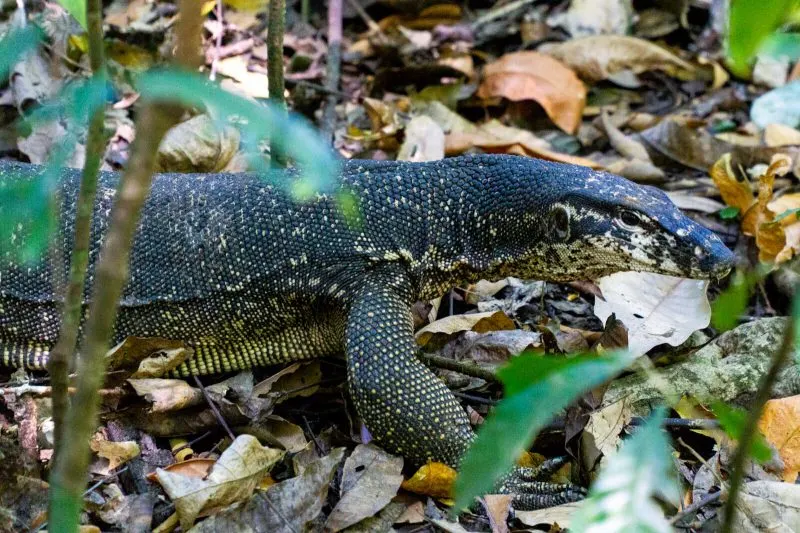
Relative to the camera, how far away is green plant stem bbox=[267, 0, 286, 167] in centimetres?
530

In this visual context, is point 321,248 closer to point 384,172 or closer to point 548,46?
point 384,172

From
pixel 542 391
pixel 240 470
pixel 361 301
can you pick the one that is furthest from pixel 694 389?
pixel 542 391

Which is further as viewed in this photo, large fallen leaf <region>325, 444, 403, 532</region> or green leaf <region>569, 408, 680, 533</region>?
large fallen leaf <region>325, 444, 403, 532</region>

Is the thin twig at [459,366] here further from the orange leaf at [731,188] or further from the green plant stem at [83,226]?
the orange leaf at [731,188]

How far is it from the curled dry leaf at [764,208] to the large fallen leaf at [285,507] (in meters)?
3.22

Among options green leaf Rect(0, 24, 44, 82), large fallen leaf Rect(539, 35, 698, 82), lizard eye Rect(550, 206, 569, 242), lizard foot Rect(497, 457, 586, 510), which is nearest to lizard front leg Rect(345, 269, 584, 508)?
lizard foot Rect(497, 457, 586, 510)

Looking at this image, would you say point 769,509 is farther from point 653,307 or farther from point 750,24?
point 750,24

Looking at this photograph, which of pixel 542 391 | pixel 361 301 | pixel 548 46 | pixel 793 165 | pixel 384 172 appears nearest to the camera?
pixel 542 391

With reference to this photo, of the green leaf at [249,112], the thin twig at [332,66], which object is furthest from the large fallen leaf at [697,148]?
the green leaf at [249,112]

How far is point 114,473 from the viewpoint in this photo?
3900mm

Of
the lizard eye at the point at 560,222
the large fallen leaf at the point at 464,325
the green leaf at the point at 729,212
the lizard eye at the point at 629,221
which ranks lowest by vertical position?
the large fallen leaf at the point at 464,325

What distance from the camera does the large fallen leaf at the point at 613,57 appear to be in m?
7.80

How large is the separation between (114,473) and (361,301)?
1376 mm

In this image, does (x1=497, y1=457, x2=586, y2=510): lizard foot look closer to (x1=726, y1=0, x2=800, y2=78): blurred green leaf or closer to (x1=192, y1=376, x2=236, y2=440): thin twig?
(x1=192, y1=376, x2=236, y2=440): thin twig
